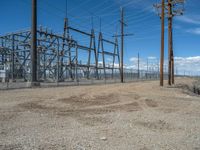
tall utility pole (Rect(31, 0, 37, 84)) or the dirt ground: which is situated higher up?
tall utility pole (Rect(31, 0, 37, 84))

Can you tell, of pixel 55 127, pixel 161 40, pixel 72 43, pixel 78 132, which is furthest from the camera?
pixel 72 43

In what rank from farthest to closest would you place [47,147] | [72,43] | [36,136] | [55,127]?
[72,43] < [55,127] < [36,136] < [47,147]

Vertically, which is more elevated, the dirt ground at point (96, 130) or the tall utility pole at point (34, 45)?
the tall utility pole at point (34, 45)

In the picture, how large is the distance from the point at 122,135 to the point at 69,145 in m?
1.33

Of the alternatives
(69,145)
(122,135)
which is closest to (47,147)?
(69,145)

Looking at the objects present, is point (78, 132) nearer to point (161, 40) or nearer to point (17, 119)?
point (17, 119)

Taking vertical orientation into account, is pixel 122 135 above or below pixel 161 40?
below

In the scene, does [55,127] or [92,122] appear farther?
[92,122]

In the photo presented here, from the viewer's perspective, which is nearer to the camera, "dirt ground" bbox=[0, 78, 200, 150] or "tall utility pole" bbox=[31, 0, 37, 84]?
"dirt ground" bbox=[0, 78, 200, 150]

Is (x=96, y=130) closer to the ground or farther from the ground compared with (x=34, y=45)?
closer to the ground

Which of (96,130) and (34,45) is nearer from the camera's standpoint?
(96,130)

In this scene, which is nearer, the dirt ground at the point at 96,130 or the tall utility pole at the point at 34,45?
the dirt ground at the point at 96,130

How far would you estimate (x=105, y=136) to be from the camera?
5094mm

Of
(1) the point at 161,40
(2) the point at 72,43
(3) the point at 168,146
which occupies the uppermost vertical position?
(2) the point at 72,43
